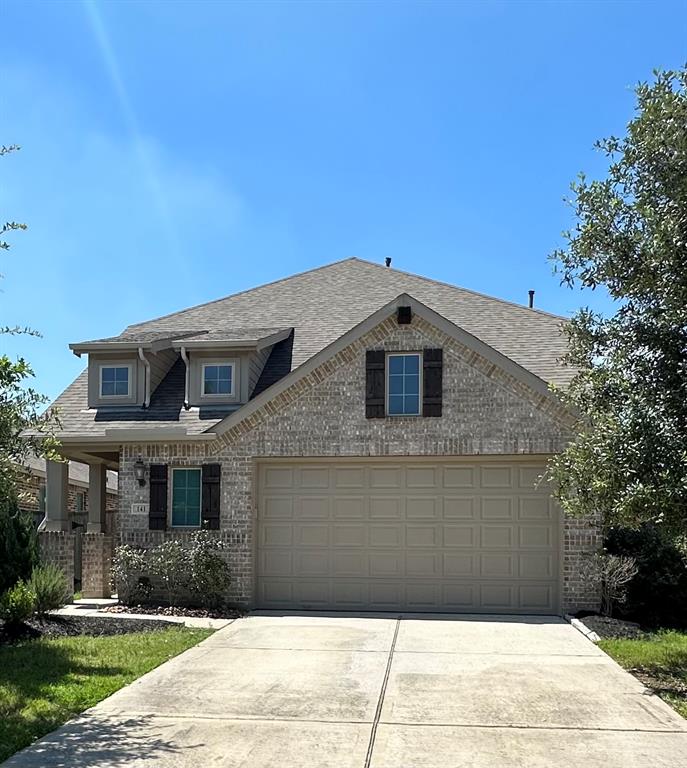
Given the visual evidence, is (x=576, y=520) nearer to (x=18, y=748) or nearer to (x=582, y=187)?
(x=582, y=187)

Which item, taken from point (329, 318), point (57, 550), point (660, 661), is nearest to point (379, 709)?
point (660, 661)

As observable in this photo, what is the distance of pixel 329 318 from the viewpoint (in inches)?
702

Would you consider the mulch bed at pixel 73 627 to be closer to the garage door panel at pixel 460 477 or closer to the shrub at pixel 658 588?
the garage door panel at pixel 460 477

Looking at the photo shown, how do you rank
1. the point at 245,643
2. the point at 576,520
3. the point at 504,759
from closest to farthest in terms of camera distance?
the point at 504,759
the point at 245,643
the point at 576,520

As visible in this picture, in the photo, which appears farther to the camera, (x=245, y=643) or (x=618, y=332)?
(x=245, y=643)

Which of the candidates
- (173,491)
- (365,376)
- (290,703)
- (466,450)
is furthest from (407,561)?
(290,703)

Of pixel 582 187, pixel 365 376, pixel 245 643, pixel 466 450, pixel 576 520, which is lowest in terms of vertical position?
pixel 245 643

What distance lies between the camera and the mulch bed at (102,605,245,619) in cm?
1338

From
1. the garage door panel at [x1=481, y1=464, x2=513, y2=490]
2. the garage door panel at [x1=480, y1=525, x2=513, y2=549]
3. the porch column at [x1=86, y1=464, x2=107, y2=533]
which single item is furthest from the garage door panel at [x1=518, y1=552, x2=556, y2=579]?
the porch column at [x1=86, y1=464, x2=107, y2=533]

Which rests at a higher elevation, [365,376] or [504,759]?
[365,376]

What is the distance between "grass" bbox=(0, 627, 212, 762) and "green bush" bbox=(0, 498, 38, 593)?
99cm

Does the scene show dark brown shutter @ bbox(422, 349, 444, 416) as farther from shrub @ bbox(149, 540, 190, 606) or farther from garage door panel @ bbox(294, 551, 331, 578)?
shrub @ bbox(149, 540, 190, 606)

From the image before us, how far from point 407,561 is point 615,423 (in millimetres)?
6083

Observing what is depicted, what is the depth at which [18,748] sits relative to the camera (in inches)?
252
